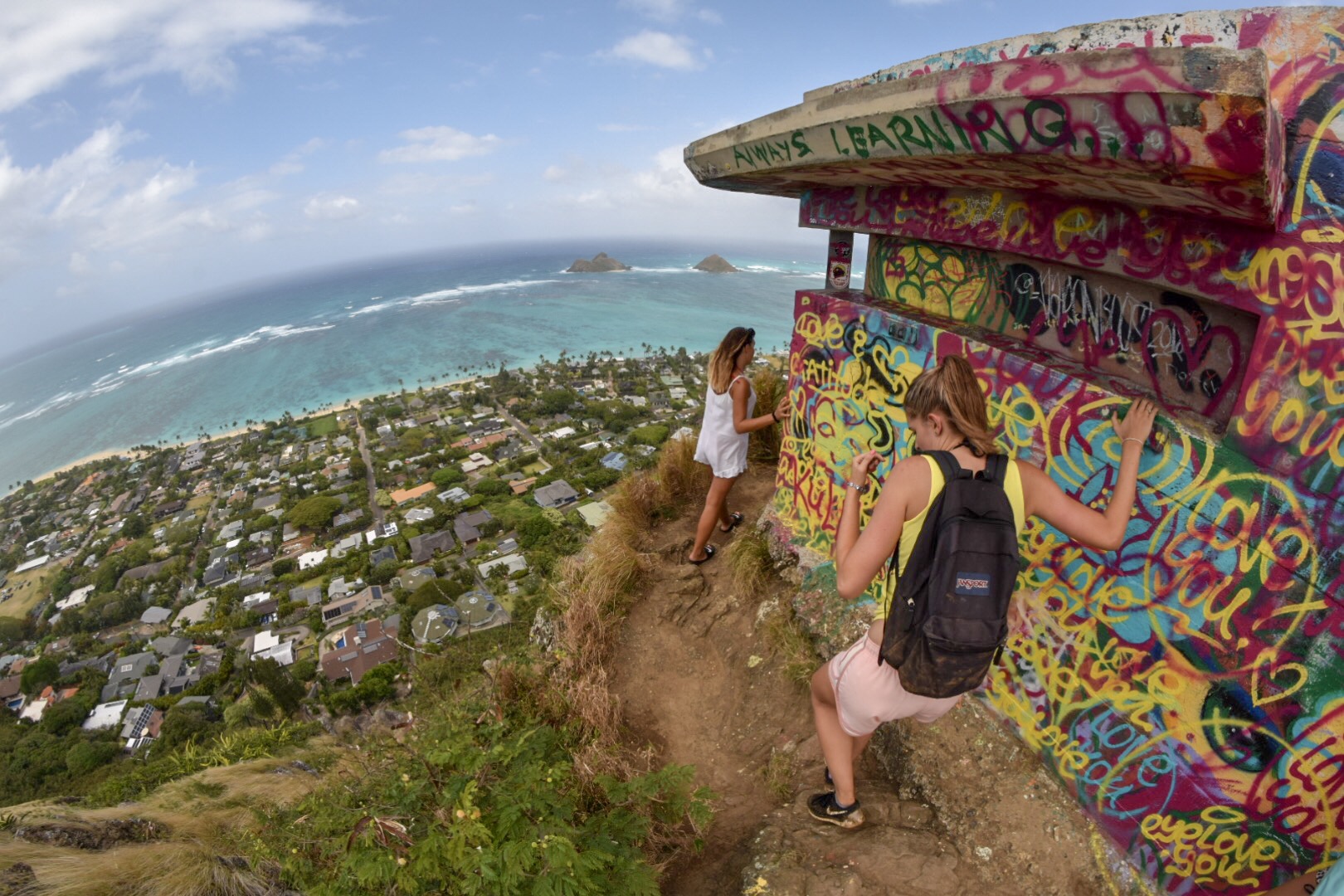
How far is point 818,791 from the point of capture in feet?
10.5

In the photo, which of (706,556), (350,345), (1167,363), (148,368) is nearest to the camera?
(1167,363)

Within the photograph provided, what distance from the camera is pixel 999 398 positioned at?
296 cm

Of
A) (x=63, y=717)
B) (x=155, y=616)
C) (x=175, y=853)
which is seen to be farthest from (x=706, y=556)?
(x=155, y=616)

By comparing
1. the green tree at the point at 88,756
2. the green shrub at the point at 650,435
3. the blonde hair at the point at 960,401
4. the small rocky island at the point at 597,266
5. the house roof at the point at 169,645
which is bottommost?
the house roof at the point at 169,645

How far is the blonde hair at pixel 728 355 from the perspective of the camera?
4211mm

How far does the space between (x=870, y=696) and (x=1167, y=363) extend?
75.8 inches

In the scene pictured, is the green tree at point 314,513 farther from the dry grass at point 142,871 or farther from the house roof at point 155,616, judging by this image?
the dry grass at point 142,871

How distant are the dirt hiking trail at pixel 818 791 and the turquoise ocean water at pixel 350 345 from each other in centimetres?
5480

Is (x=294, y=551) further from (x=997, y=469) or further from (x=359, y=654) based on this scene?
(x=997, y=469)

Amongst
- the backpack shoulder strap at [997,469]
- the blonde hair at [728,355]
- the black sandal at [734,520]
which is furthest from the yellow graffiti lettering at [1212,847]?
the black sandal at [734,520]

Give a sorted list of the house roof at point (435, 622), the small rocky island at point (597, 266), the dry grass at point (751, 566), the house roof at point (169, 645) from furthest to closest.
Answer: the small rocky island at point (597, 266)
the house roof at point (169, 645)
the house roof at point (435, 622)
the dry grass at point (751, 566)

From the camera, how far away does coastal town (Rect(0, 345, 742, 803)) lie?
27573 millimetres

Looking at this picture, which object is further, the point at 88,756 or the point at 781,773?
the point at 88,756

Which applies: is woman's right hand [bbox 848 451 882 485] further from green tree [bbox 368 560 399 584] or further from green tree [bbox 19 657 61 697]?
green tree [bbox 19 657 61 697]
